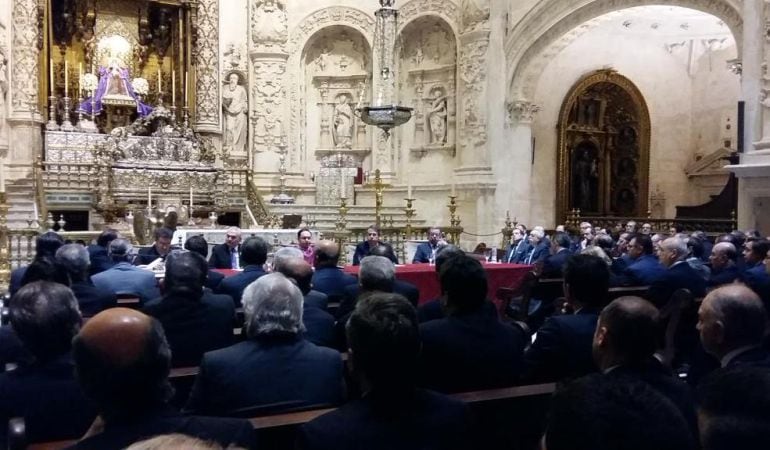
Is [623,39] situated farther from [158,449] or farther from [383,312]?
[158,449]

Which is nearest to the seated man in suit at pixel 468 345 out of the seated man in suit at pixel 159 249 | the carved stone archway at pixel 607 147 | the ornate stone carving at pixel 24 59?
the seated man in suit at pixel 159 249

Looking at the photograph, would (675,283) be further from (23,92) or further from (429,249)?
(23,92)

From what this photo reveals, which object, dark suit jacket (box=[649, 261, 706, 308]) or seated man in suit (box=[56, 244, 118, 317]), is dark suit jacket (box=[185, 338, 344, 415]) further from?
dark suit jacket (box=[649, 261, 706, 308])

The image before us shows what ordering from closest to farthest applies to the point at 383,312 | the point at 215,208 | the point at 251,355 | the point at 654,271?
1. the point at 383,312
2. the point at 251,355
3. the point at 654,271
4. the point at 215,208

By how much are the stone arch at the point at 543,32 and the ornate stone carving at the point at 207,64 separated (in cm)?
669

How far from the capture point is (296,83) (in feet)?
62.1

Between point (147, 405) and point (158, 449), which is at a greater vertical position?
point (158, 449)

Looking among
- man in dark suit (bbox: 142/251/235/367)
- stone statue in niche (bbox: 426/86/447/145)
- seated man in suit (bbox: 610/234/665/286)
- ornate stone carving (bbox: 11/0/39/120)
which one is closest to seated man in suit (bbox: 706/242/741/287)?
seated man in suit (bbox: 610/234/665/286)

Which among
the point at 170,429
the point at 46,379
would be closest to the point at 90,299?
the point at 46,379

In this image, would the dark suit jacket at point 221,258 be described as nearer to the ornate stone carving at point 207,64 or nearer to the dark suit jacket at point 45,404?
the dark suit jacket at point 45,404

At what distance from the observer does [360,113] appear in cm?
1636

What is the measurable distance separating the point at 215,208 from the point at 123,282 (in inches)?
375

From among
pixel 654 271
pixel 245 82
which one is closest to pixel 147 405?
pixel 654 271

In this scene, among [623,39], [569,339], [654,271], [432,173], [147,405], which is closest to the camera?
[147,405]
